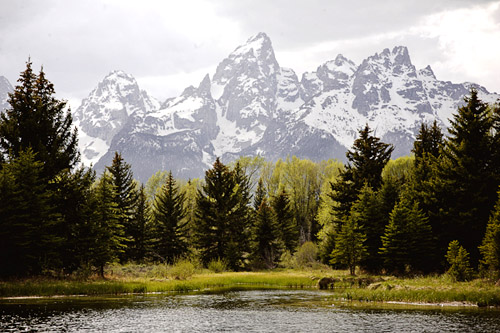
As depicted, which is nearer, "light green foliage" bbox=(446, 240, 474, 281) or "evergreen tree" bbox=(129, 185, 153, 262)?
"light green foliage" bbox=(446, 240, 474, 281)

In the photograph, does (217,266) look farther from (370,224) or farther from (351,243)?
(370,224)

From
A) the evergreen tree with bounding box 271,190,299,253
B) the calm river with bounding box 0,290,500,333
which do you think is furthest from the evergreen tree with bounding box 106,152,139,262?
the calm river with bounding box 0,290,500,333

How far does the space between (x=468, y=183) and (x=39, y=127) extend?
1489 inches

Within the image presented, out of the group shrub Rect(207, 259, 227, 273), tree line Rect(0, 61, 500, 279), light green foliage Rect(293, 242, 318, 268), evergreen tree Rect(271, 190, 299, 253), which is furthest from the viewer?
evergreen tree Rect(271, 190, 299, 253)

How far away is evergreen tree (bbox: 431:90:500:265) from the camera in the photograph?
1473 inches

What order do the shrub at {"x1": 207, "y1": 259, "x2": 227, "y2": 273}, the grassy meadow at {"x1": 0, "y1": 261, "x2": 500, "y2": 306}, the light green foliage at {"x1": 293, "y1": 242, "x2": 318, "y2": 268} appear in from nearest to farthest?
the grassy meadow at {"x1": 0, "y1": 261, "x2": 500, "y2": 306} < the shrub at {"x1": 207, "y1": 259, "x2": 227, "y2": 273} < the light green foliage at {"x1": 293, "y1": 242, "x2": 318, "y2": 268}

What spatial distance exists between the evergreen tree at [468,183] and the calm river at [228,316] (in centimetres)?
1383

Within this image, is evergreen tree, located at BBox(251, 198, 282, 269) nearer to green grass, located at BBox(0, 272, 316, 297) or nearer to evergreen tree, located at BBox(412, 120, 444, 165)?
green grass, located at BBox(0, 272, 316, 297)

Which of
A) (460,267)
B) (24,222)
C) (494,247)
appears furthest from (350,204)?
(24,222)

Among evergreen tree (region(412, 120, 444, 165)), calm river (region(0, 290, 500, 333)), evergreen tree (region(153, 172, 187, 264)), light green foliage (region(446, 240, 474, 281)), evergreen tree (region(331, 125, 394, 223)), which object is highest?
evergreen tree (region(412, 120, 444, 165))

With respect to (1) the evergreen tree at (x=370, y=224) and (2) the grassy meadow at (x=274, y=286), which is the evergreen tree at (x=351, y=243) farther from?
(2) the grassy meadow at (x=274, y=286)

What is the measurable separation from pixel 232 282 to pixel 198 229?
14.7 m

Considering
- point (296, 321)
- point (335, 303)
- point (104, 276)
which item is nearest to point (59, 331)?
point (296, 321)

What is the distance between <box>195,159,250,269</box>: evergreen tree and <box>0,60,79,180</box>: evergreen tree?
22.2 meters
